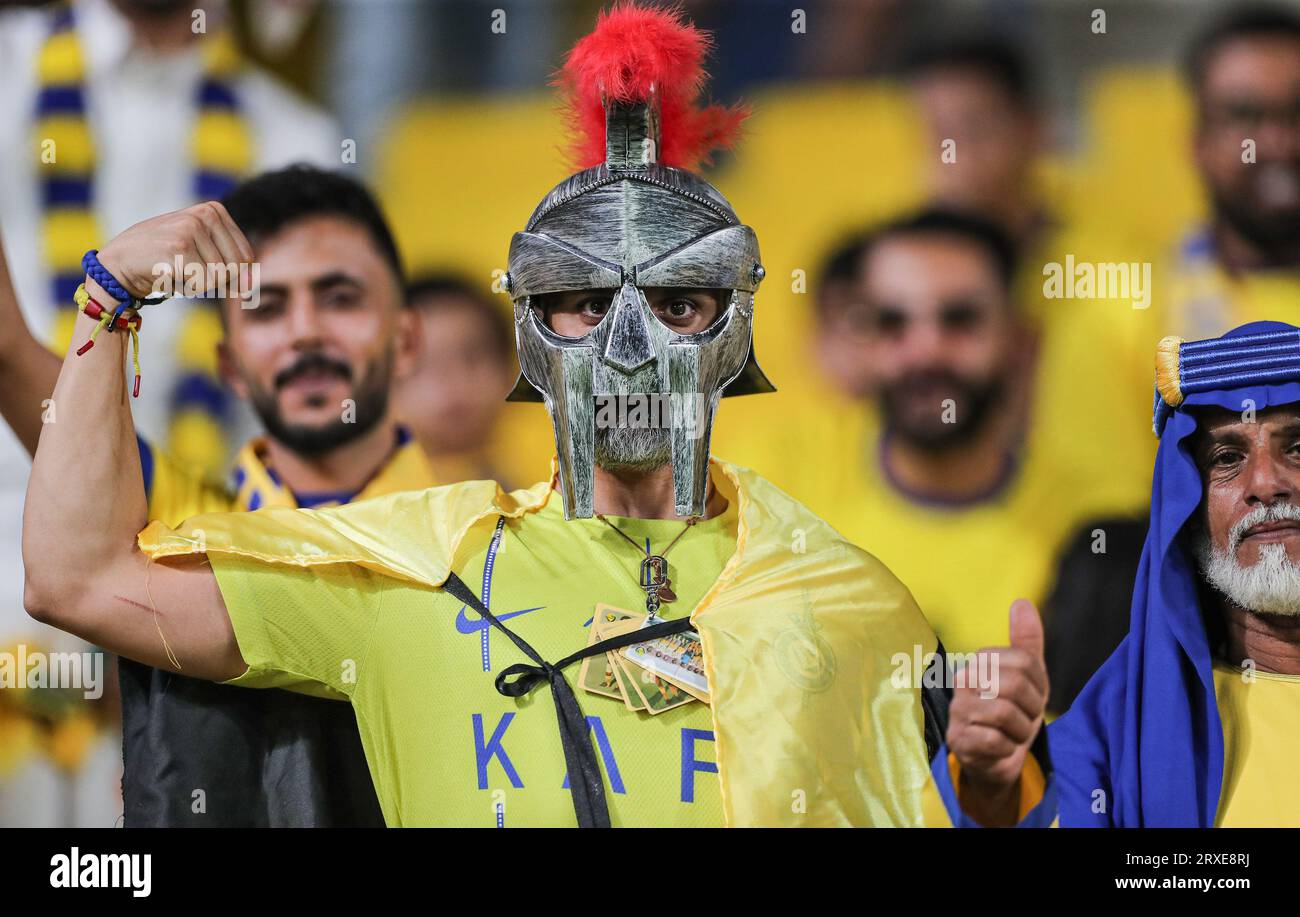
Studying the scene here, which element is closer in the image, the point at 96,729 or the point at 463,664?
the point at 463,664

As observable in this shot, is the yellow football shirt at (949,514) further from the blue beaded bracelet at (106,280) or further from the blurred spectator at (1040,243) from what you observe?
the blue beaded bracelet at (106,280)

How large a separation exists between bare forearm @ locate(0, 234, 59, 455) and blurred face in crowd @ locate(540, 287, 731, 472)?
128cm

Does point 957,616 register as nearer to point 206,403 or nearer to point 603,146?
point 603,146

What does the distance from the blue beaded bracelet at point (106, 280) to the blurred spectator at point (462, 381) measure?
1.06 metres

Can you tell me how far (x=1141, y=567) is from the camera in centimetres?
324

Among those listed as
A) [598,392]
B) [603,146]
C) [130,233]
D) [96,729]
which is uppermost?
[603,146]

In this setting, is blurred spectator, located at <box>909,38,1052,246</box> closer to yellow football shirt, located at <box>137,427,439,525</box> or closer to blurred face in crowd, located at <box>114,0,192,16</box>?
yellow football shirt, located at <box>137,427,439,525</box>

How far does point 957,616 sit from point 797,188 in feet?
3.56

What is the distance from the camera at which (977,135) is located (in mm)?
3850

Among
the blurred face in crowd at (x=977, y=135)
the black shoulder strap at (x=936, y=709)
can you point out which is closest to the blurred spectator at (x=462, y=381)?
the blurred face in crowd at (x=977, y=135)

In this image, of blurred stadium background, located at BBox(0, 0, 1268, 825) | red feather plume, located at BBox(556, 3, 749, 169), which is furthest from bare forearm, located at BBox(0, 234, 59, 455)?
red feather plume, located at BBox(556, 3, 749, 169)

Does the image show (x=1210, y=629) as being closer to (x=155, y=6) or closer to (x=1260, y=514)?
(x=1260, y=514)

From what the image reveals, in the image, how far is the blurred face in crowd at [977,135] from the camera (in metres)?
3.85

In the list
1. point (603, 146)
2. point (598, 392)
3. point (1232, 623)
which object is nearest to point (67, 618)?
point (598, 392)
